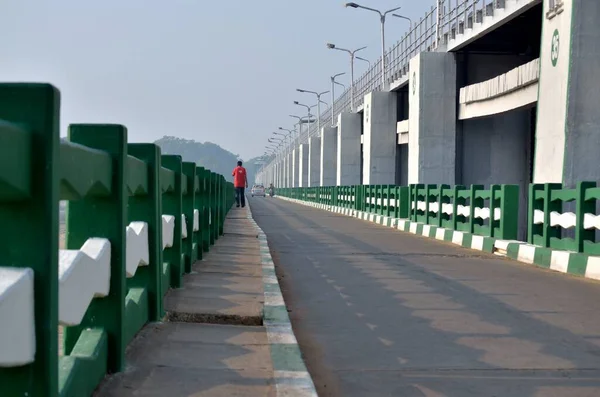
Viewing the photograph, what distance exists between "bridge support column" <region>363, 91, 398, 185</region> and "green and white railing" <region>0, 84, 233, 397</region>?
116 ft

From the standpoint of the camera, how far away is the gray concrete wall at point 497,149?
28062mm

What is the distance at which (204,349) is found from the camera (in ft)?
14.8

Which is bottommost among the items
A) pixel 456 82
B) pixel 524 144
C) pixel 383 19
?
pixel 524 144

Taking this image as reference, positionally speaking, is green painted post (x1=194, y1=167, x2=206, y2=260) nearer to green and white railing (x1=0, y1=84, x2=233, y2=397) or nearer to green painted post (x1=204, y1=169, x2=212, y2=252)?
green painted post (x1=204, y1=169, x2=212, y2=252)

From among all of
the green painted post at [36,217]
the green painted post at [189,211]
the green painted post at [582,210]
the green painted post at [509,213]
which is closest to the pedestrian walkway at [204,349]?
the green painted post at [189,211]

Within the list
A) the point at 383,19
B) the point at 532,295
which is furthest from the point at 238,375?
the point at 383,19

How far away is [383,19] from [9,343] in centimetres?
4115

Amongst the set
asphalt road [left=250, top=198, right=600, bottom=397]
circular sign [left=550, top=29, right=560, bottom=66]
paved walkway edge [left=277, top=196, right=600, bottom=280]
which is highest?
circular sign [left=550, top=29, right=560, bottom=66]

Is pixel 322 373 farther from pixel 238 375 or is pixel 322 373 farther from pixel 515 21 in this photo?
pixel 515 21

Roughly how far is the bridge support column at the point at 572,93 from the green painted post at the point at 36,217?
13.6 m

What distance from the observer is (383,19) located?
41812 mm

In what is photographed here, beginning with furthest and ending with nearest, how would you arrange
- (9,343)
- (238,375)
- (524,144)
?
(524,144) < (238,375) < (9,343)

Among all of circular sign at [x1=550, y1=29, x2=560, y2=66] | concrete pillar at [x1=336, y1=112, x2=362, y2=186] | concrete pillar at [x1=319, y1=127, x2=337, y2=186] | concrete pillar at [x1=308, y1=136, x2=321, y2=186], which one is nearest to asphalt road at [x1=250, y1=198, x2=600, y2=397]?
circular sign at [x1=550, y1=29, x2=560, y2=66]

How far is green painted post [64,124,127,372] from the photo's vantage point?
3.63 meters
